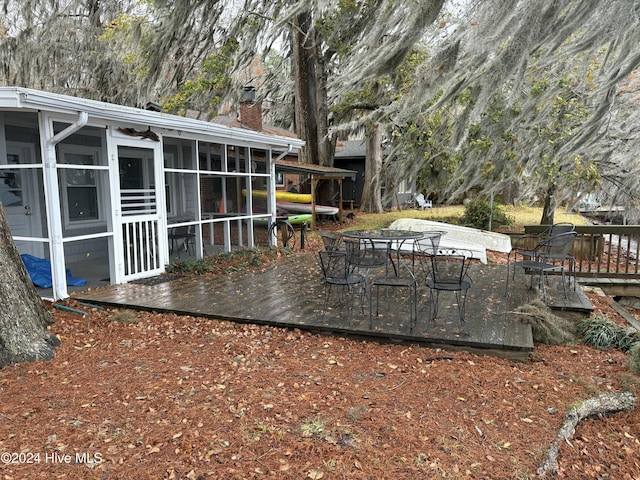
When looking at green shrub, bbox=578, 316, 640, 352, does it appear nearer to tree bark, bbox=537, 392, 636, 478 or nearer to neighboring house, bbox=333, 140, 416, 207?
tree bark, bbox=537, 392, 636, 478

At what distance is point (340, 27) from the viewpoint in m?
12.8

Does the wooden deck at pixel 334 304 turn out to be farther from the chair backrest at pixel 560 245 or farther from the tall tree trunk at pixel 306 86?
the tall tree trunk at pixel 306 86

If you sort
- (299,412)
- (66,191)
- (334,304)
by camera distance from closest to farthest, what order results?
(299,412) → (334,304) → (66,191)

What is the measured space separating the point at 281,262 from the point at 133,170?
332 centimetres

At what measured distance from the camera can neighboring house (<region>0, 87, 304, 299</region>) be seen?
5.38 meters

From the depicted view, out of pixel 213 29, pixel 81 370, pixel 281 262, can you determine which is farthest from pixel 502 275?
pixel 213 29

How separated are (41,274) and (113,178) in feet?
5.58

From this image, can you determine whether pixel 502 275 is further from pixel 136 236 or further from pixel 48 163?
pixel 48 163

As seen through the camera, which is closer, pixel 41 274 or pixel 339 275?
pixel 339 275

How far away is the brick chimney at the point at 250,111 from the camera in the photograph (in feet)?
46.8

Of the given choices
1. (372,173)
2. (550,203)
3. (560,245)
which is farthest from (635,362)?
(372,173)

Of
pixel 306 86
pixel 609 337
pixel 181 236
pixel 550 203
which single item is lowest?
pixel 609 337

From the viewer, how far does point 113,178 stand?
626cm

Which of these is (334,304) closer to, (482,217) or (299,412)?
(299,412)
